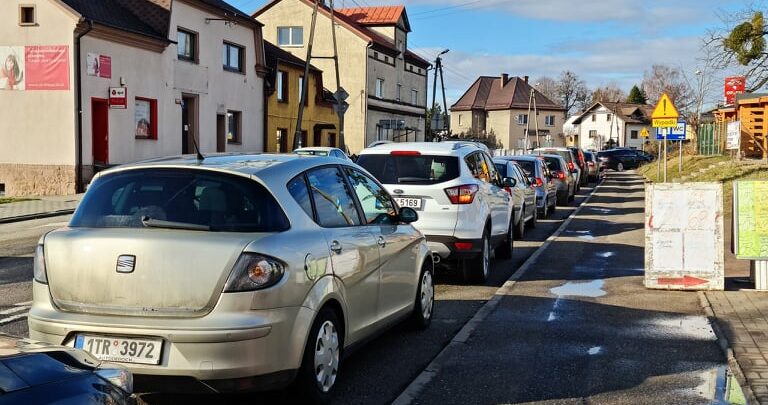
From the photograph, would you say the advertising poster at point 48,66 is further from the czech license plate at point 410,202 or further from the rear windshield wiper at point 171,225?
the rear windshield wiper at point 171,225

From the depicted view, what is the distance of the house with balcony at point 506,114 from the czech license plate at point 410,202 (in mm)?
85060

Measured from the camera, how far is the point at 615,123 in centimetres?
10806

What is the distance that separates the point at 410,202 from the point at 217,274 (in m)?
5.44

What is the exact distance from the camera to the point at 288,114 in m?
39.0

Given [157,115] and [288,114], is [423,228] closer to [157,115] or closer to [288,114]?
[157,115]

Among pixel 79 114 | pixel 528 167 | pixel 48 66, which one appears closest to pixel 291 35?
pixel 48 66

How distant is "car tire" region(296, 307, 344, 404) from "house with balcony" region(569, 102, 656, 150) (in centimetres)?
10543

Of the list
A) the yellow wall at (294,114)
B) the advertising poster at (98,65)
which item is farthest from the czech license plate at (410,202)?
the yellow wall at (294,114)

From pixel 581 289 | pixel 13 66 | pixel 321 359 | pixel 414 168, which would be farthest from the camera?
pixel 13 66

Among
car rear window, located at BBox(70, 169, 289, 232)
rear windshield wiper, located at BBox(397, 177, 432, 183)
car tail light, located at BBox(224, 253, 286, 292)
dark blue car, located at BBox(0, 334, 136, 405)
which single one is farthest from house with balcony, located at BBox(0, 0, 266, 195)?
dark blue car, located at BBox(0, 334, 136, 405)

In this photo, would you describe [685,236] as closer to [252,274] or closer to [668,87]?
[252,274]

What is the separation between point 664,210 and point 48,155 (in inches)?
787

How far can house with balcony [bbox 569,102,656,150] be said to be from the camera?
355 feet

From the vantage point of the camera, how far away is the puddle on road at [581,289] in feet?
29.6
